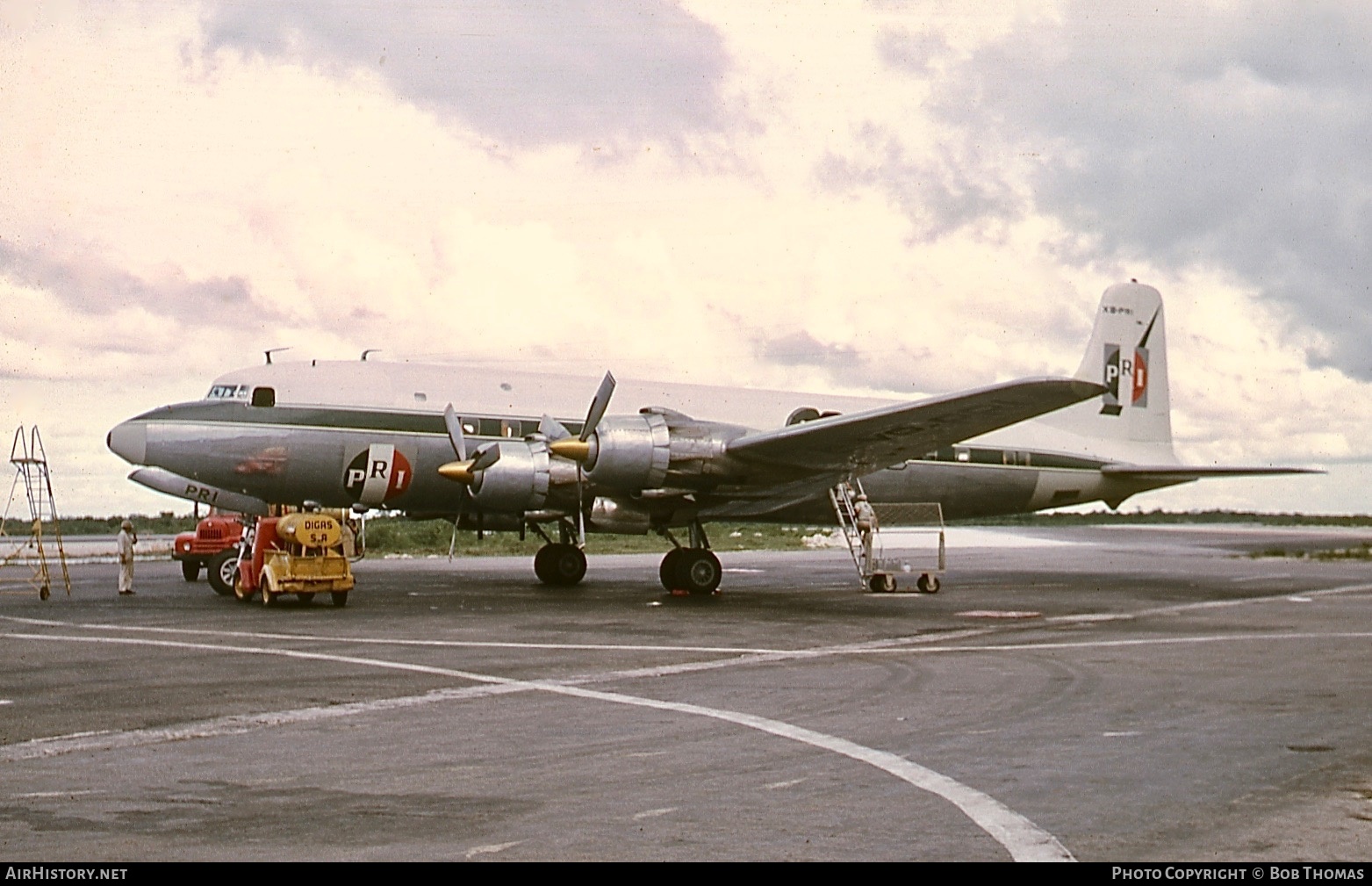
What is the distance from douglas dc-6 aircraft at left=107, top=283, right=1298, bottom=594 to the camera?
2238 cm

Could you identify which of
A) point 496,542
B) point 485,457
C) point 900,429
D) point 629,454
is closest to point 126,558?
point 485,457

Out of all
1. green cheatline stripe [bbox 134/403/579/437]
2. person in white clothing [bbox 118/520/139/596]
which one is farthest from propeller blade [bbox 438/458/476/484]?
person in white clothing [bbox 118/520/139/596]

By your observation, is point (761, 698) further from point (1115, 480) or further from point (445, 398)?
point (1115, 480)

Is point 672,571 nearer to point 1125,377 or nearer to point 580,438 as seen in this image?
point 580,438

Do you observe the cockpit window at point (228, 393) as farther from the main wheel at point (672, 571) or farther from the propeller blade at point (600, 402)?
the main wheel at point (672, 571)

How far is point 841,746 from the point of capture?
9.21m

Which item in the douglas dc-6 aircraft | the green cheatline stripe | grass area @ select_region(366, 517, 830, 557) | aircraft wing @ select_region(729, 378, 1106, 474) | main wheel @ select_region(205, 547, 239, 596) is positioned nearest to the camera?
aircraft wing @ select_region(729, 378, 1106, 474)

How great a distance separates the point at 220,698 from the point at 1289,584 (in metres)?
25.5

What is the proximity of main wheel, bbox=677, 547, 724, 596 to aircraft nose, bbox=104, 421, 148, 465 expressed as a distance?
10.5 m

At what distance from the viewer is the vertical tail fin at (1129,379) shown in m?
33.1

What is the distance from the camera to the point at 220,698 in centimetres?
1147

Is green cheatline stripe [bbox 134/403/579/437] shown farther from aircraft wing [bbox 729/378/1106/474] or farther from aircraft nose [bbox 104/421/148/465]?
aircraft wing [bbox 729/378/1106/474]

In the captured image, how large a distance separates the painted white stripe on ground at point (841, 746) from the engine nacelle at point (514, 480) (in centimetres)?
889

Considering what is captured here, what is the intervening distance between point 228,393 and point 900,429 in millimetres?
13251
